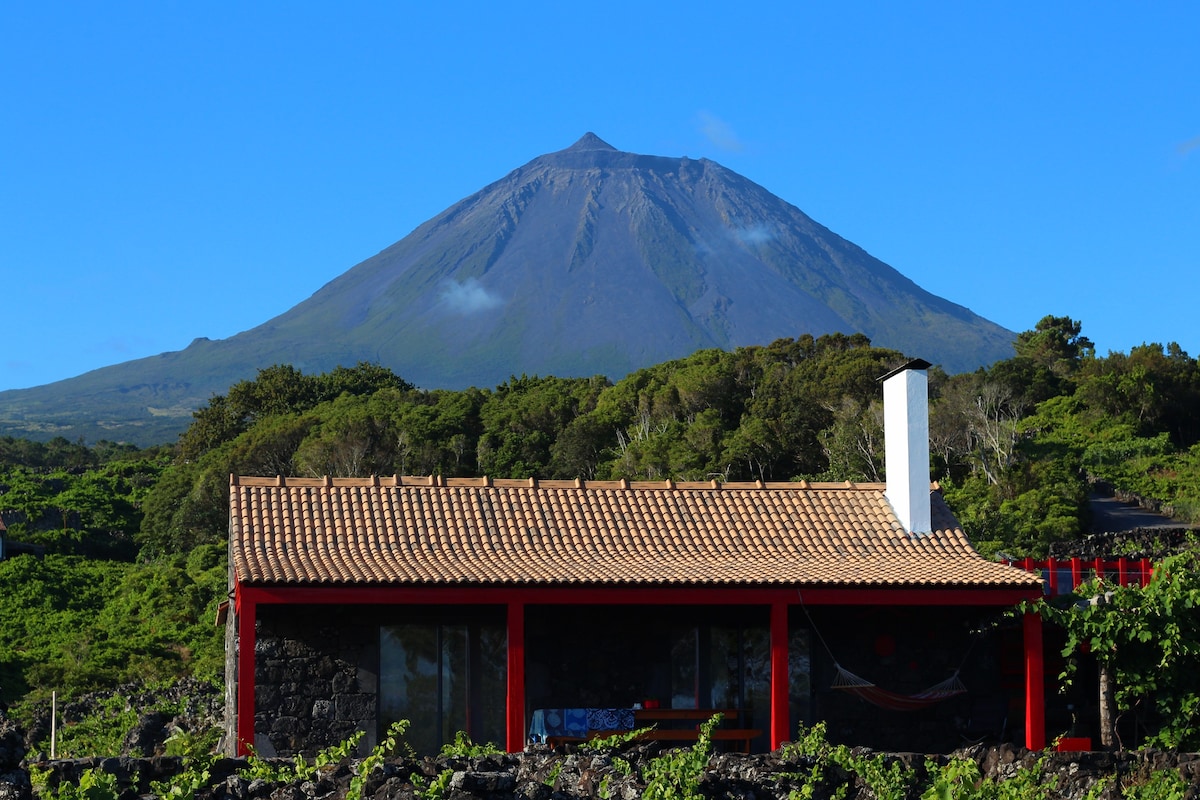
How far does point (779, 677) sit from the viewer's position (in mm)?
16562

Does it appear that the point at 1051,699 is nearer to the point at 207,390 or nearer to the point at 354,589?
the point at 354,589

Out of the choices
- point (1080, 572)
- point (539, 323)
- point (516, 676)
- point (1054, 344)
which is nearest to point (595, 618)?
point (516, 676)

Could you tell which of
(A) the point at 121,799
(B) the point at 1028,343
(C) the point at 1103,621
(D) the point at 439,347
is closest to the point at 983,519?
(C) the point at 1103,621

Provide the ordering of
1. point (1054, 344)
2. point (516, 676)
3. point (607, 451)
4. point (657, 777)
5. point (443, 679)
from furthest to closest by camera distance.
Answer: point (1054, 344), point (607, 451), point (443, 679), point (516, 676), point (657, 777)

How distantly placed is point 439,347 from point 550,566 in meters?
153

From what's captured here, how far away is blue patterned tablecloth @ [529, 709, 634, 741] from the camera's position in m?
16.4

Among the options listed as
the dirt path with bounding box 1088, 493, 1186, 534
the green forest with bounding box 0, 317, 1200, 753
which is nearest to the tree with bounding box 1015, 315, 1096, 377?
the green forest with bounding box 0, 317, 1200, 753

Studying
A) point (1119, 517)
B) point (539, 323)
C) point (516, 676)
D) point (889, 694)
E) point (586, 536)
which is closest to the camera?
point (516, 676)

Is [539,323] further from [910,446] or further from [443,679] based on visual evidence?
[443,679]

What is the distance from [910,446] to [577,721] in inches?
211

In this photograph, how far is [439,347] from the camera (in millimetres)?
169250

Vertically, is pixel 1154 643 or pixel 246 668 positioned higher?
pixel 1154 643

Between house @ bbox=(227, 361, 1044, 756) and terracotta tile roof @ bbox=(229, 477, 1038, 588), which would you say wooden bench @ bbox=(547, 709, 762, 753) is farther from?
terracotta tile roof @ bbox=(229, 477, 1038, 588)

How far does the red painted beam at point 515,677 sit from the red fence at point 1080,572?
6.13 m
